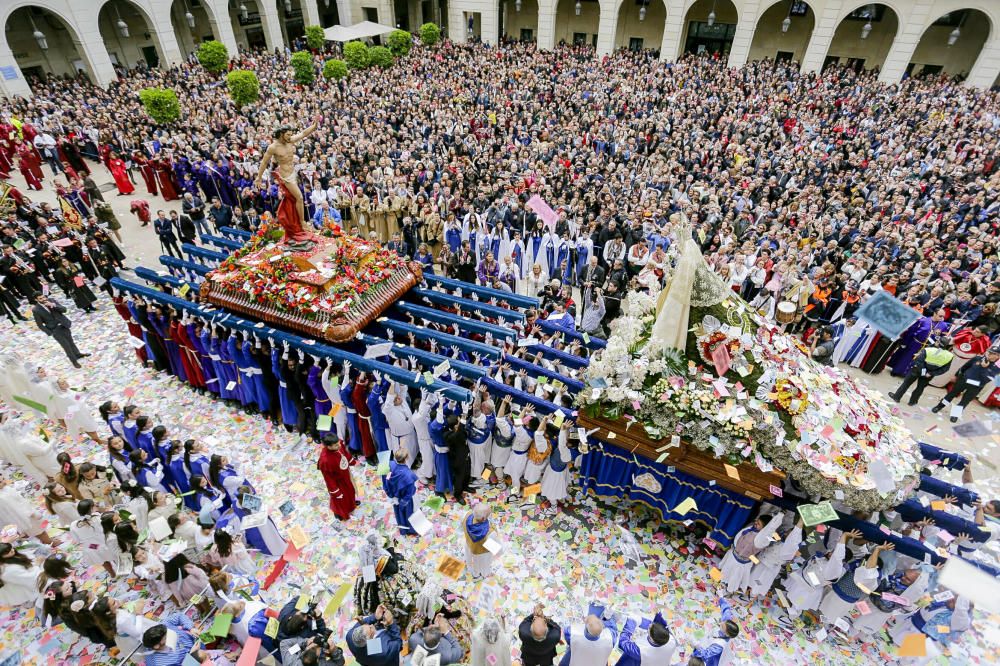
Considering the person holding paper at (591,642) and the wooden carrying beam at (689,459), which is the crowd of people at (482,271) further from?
the wooden carrying beam at (689,459)

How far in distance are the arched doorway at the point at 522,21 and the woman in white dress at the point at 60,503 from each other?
46.3 metres

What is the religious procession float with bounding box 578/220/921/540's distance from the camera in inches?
243

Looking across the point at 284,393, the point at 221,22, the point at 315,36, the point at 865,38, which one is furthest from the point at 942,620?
the point at 221,22

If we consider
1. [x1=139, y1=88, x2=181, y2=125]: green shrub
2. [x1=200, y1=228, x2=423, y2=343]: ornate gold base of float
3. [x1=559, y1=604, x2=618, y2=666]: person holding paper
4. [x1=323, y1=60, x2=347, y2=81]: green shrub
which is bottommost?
[x1=559, y1=604, x2=618, y2=666]: person holding paper

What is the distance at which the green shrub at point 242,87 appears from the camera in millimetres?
23984

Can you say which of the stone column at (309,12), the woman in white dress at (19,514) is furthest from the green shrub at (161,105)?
the stone column at (309,12)

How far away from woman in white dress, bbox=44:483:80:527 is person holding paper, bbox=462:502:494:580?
5.46 m

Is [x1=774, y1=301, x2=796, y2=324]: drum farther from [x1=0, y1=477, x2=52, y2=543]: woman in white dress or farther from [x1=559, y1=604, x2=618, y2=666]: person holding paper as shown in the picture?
[x1=0, y1=477, x2=52, y2=543]: woman in white dress

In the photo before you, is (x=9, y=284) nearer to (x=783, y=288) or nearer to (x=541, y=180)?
(x=541, y=180)

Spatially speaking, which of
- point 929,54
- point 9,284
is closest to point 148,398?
point 9,284

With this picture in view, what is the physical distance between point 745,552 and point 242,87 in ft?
91.7

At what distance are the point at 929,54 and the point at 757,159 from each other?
2628cm

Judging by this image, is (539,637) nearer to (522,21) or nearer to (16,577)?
(16,577)

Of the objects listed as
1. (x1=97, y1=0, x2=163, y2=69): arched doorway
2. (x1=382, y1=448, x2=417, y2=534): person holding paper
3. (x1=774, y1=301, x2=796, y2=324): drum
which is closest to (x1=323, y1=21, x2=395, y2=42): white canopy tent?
(x1=97, y1=0, x2=163, y2=69): arched doorway
